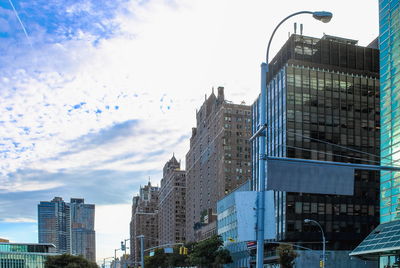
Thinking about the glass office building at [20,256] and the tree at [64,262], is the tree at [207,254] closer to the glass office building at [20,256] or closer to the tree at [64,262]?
the tree at [64,262]

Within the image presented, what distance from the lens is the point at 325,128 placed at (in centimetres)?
9788

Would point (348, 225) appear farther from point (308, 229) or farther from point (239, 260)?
point (239, 260)

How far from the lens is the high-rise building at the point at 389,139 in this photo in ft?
193

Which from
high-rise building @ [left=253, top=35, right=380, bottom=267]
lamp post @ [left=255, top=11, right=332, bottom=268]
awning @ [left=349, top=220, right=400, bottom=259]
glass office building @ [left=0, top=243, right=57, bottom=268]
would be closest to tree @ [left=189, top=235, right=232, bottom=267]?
high-rise building @ [left=253, top=35, right=380, bottom=267]

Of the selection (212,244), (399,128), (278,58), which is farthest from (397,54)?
(212,244)

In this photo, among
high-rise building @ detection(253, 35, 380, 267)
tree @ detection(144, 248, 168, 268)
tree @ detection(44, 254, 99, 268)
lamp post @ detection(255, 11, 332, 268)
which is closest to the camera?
lamp post @ detection(255, 11, 332, 268)

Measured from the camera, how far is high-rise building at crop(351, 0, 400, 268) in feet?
193

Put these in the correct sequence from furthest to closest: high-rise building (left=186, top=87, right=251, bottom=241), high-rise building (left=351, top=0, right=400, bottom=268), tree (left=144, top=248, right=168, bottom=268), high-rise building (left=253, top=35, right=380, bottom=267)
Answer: high-rise building (left=186, top=87, right=251, bottom=241), tree (left=144, top=248, right=168, bottom=268), high-rise building (left=253, top=35, right=380, bottom=267), high-rise building (left=351, top=0, right=400, bottom=268)

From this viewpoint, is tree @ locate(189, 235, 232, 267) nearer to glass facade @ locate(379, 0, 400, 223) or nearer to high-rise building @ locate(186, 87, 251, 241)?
glass facade @ locate(379, 0, 400, 223)

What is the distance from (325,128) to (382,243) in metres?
42.7

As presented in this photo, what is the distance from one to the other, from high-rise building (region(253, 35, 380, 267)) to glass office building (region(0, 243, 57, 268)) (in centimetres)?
8981

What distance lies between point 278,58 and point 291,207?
32894 millimetres

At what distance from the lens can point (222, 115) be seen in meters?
161

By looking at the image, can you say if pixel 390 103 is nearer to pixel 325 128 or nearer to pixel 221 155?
pixel 325 128
